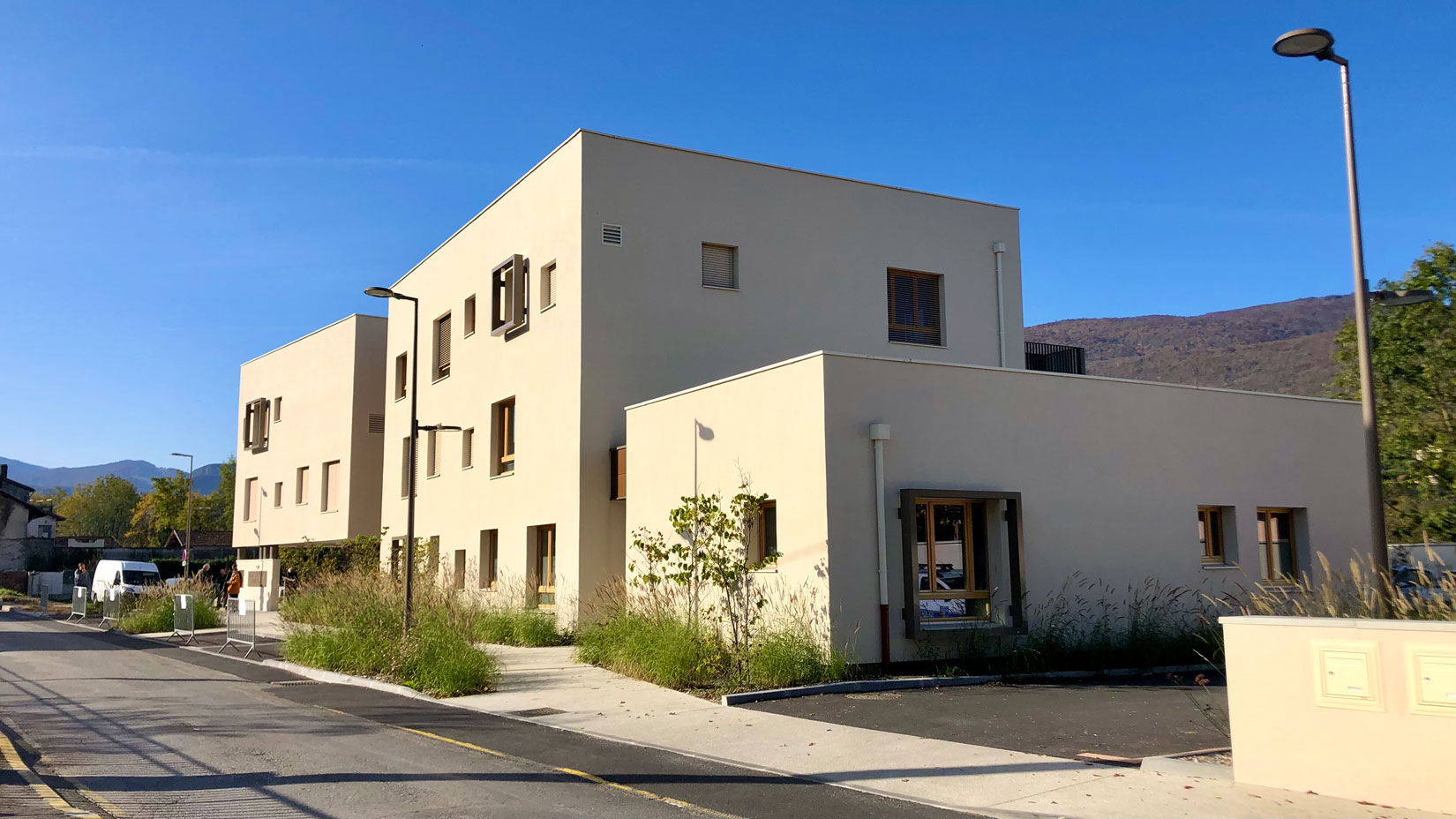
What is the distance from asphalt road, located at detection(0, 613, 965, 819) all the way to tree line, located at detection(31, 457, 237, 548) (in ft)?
254

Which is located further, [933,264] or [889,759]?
[933,264]

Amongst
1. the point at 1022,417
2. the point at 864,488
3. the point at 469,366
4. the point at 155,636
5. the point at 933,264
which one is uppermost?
the point at 933,264

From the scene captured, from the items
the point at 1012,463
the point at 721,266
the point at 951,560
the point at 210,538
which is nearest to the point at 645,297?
the point at 721,266

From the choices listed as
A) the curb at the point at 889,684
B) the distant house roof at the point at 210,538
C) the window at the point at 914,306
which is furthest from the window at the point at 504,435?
the distant house roof at the point at 210,538

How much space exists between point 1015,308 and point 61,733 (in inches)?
826

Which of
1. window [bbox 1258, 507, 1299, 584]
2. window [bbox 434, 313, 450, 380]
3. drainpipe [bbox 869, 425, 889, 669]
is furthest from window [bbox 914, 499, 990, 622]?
window [bbox 434, 313, 450, 380]

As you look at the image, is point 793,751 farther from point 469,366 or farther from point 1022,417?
point 469,366

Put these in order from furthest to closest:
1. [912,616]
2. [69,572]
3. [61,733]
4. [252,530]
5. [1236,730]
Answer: [69,572], [252,530], [912,616], [61,733], [1236,730]

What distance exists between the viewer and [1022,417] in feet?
54.7

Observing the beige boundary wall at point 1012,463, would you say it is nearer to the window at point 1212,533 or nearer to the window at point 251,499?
the window at point 1212,533

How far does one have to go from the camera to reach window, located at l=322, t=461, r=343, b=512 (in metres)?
37.7

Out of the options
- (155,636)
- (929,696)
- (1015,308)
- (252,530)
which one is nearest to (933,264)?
(1015,308)

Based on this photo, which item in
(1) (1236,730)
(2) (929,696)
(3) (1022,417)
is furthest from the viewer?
(3) (1022,417)

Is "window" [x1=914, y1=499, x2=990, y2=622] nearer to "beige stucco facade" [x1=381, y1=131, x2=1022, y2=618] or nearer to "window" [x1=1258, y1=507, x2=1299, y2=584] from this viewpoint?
"window" [x1=1258, y1=507, x2=1299, y2=584]
